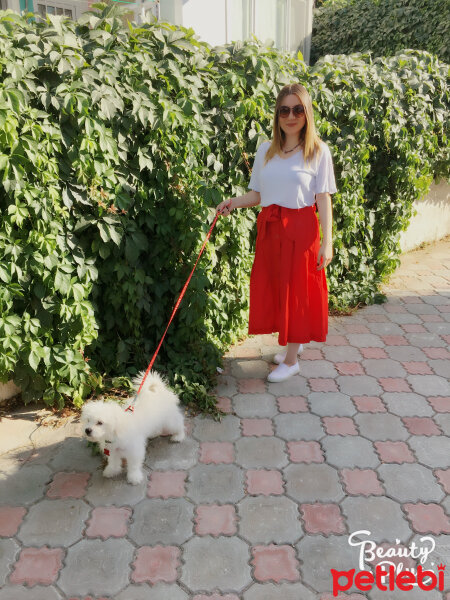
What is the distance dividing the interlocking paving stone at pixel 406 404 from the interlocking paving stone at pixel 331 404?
287 mm

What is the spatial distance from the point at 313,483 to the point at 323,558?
51 centimetres

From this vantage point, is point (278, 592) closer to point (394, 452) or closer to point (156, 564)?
point (156, 564)

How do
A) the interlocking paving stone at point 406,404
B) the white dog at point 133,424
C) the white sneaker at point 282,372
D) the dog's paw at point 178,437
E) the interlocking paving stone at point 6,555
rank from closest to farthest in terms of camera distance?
the interlocking paving stone at point 6,555, the white dog at point 133,424, the dog's paw at point 178,437, the interlocking paving stone at point 406,404, the white sneaker at point 282,372

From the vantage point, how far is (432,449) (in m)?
3.12

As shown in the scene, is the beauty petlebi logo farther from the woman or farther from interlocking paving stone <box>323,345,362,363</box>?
interlocking paving stone <box>323,345,362,363</box>

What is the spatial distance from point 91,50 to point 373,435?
2.98 meters

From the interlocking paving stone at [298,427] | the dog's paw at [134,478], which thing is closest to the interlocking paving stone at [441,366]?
the interlocking paving stone at [298,427]

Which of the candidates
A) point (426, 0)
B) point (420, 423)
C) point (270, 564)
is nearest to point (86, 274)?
point (270, 564)

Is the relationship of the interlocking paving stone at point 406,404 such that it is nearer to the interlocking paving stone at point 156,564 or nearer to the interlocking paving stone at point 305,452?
the interlocking paving stone at point 305,452

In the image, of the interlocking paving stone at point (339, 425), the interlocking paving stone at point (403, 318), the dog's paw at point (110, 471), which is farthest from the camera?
the interlocking paving stone at point (403, 318)

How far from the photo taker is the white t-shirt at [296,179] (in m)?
3.34

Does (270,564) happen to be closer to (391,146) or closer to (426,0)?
(391,146)

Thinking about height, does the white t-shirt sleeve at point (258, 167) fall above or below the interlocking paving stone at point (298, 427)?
above

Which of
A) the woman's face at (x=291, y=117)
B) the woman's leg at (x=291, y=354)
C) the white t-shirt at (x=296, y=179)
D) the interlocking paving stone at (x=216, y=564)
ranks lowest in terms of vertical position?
the interlocking paving stone at (x=216, y=564)
